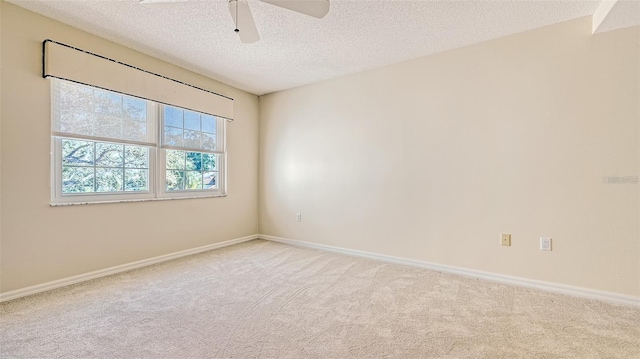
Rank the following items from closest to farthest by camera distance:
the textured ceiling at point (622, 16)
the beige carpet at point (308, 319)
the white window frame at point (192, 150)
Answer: the beige carpet at point (308, 319) < the textured ceiling at point (622, 16) < the white window frame at point (192, 150)

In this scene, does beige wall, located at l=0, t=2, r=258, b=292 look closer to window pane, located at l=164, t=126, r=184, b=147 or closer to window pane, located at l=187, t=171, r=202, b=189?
window pane, located at l=187, t=171, r=202, b=189

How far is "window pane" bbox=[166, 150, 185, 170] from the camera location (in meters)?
3.40

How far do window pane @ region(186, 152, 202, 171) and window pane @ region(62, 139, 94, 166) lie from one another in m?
1.05

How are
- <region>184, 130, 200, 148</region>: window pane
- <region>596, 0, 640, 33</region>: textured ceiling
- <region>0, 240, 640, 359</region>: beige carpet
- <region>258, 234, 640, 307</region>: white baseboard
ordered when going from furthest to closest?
<region>184, 130, 200, 148</region>: window pane
<region>258, 234, 640, 307</region>: white baseboard
<region>596, 0, 640, 33</region>: textured ceiling
<region>0, 240, 640, 359</region>: beige carpet

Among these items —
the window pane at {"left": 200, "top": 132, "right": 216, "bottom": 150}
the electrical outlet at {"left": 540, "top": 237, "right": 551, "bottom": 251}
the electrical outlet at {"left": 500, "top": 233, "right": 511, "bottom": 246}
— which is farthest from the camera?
A: the window pane at {"left": 200, "top": 132, "right": 216, "bottom": 150}

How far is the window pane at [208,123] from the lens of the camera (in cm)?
381

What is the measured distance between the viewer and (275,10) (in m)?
2.25

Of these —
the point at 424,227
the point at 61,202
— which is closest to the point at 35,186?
the point at 61,202

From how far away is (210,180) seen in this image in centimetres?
393

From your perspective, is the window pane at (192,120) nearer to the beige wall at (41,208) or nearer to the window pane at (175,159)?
the window pane at (175,159)

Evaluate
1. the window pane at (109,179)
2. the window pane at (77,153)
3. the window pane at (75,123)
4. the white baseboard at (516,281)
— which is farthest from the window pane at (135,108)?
the white baseboard at (516,281)

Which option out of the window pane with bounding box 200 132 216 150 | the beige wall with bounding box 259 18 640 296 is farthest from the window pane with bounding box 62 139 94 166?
the beige wall with bounding box 259 18 640 296

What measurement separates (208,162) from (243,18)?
94.8 inches

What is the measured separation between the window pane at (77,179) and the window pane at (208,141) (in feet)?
4.28
